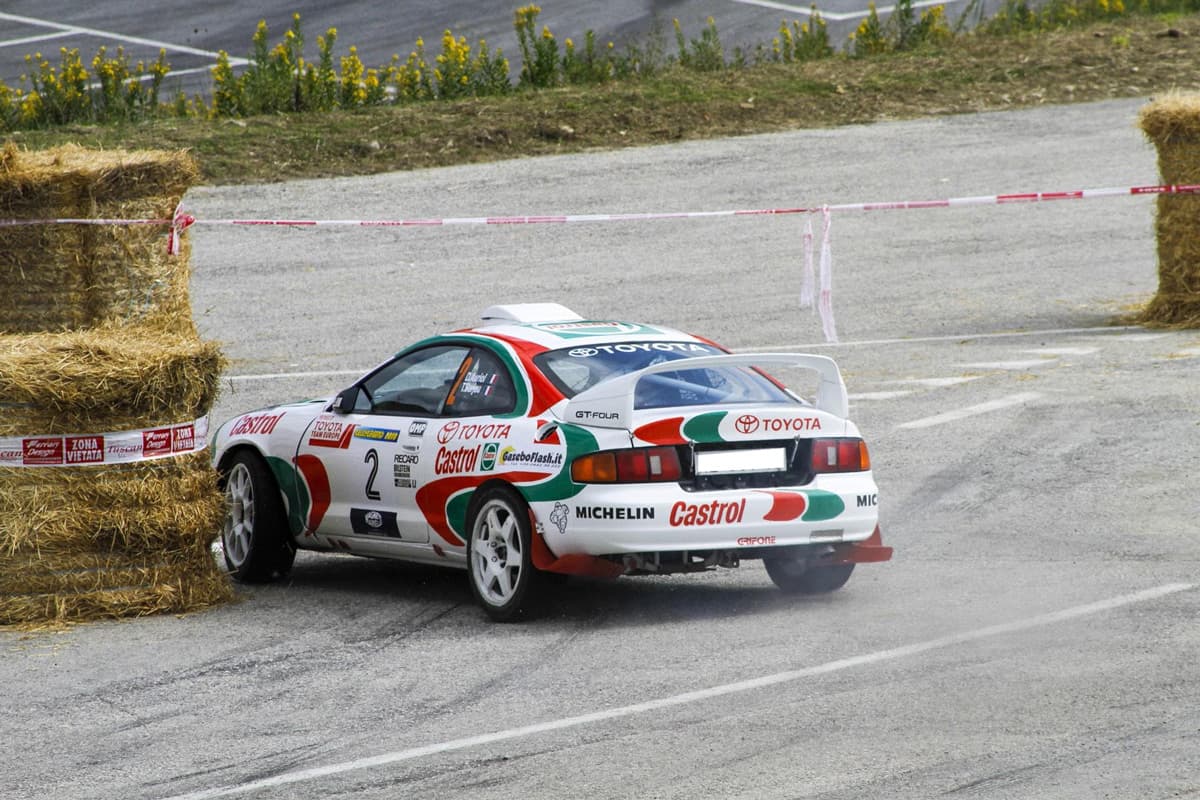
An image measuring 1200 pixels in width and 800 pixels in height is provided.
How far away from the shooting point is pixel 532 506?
898cm

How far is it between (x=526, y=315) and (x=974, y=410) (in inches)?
203

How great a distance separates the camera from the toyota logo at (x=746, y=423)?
8.98 metres

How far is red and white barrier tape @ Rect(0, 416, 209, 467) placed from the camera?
929 centimetres

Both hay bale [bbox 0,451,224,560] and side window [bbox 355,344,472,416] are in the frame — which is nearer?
hay bale [bbox 0,451,224,560]

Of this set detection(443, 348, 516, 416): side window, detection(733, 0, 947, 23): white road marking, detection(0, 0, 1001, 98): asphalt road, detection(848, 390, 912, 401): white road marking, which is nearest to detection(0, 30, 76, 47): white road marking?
detection(0, 0, 1001, 98): asphalt road

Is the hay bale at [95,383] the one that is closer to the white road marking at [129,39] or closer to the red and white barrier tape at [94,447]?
the red and white barrier tape at [94,447]

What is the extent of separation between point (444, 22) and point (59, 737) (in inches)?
1022

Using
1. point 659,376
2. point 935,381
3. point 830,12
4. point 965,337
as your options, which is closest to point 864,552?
point 659,376

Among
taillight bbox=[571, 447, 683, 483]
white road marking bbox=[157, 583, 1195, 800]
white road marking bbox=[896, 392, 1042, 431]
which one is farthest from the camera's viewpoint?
white road marking bbox=[896, 392, 1042, 431]

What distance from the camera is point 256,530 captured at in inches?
415

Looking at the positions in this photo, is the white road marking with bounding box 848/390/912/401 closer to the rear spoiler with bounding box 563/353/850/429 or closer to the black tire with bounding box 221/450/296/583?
the black tire with bounding box 221/450/296/583

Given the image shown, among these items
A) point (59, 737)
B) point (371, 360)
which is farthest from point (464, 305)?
point (59, 737)

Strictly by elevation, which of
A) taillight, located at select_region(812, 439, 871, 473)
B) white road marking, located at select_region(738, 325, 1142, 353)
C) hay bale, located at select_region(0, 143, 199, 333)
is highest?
hay bale, located at select_region(0, 143, 199, 333)

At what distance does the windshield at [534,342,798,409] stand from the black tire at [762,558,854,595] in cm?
83
